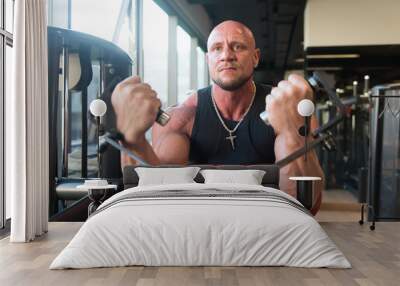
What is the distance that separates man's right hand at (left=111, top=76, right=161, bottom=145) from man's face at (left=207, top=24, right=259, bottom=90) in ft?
2.62

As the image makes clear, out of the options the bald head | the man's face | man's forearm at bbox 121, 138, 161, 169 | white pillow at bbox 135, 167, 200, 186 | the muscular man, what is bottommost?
white pillow at bbox 135, 167, 200, 186

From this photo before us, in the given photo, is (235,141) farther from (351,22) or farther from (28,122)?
(28,122)

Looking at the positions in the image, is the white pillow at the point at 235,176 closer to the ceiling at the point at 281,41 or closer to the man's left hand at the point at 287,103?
the man's left hand at the point at 287,103

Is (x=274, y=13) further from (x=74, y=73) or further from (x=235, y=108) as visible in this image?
(x=74, y=73)

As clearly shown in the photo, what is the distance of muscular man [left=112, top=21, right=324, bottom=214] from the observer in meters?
5.94

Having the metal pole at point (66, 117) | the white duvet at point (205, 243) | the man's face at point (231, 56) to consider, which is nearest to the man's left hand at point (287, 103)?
the man's face at point (231, 56)

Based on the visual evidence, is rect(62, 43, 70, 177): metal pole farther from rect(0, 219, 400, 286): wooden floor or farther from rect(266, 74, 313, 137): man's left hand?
rect(266, 74, 313, 137): man's left hand

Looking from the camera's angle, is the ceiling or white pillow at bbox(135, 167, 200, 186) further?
the ceiling

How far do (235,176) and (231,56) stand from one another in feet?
4.69

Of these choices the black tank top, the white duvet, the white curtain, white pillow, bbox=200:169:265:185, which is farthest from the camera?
the black tank top

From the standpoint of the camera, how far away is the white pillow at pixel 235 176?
18.4 feet

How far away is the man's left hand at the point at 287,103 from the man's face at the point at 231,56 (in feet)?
1.34

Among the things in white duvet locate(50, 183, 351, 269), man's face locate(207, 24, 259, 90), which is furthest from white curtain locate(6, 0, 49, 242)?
man's face locate(207, 24, 259, 90)

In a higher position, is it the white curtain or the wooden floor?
the white curtain
